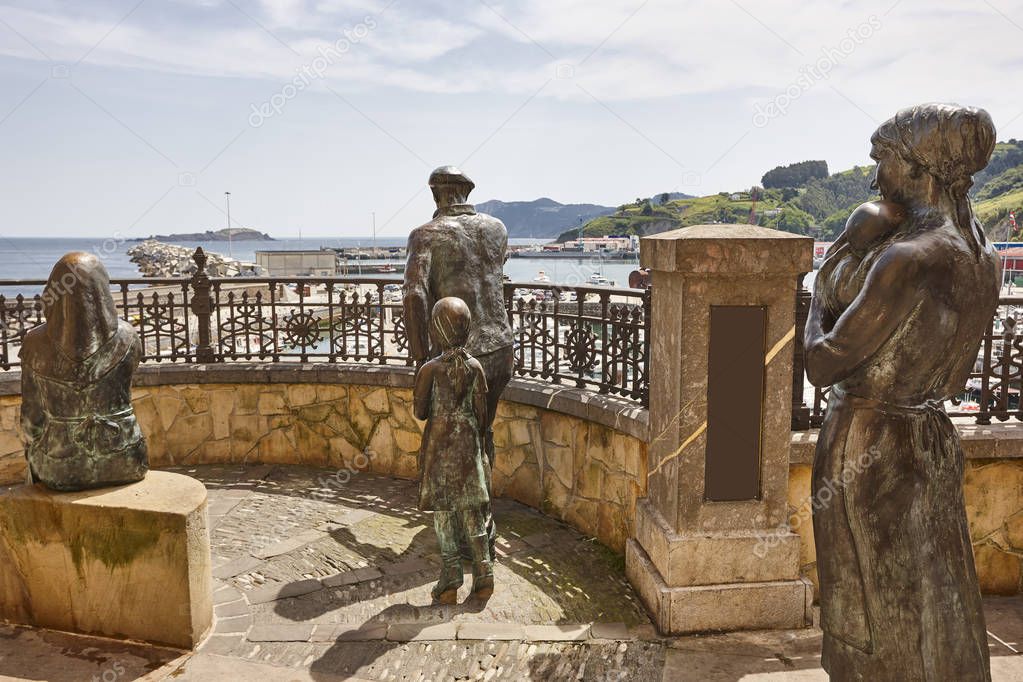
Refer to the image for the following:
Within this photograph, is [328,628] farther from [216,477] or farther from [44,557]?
[216,477]

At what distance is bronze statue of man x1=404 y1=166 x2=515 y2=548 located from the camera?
533 cm

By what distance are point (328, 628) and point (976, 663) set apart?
11.4ft

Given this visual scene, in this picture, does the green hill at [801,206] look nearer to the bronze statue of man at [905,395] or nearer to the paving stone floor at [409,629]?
the paving stone floor at [409,629]

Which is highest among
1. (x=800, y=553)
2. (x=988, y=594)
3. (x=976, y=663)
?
(x=976, y=663)

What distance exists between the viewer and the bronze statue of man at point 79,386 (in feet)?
13.3

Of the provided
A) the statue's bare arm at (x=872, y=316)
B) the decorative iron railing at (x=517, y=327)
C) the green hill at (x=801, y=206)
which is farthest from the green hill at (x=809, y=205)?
the statue's bare arm at (x=872, y=316)

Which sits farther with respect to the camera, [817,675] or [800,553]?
[800,553]

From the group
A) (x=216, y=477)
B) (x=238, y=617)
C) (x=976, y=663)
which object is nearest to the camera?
(x=976, y=663)

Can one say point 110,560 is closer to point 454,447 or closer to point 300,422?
point 454,447

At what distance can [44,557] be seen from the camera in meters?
4.41

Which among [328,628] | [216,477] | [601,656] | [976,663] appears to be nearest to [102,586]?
[328,628]

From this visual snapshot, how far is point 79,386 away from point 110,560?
100cm

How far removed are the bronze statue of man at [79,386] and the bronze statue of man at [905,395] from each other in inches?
143

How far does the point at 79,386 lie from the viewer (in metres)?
4.24
